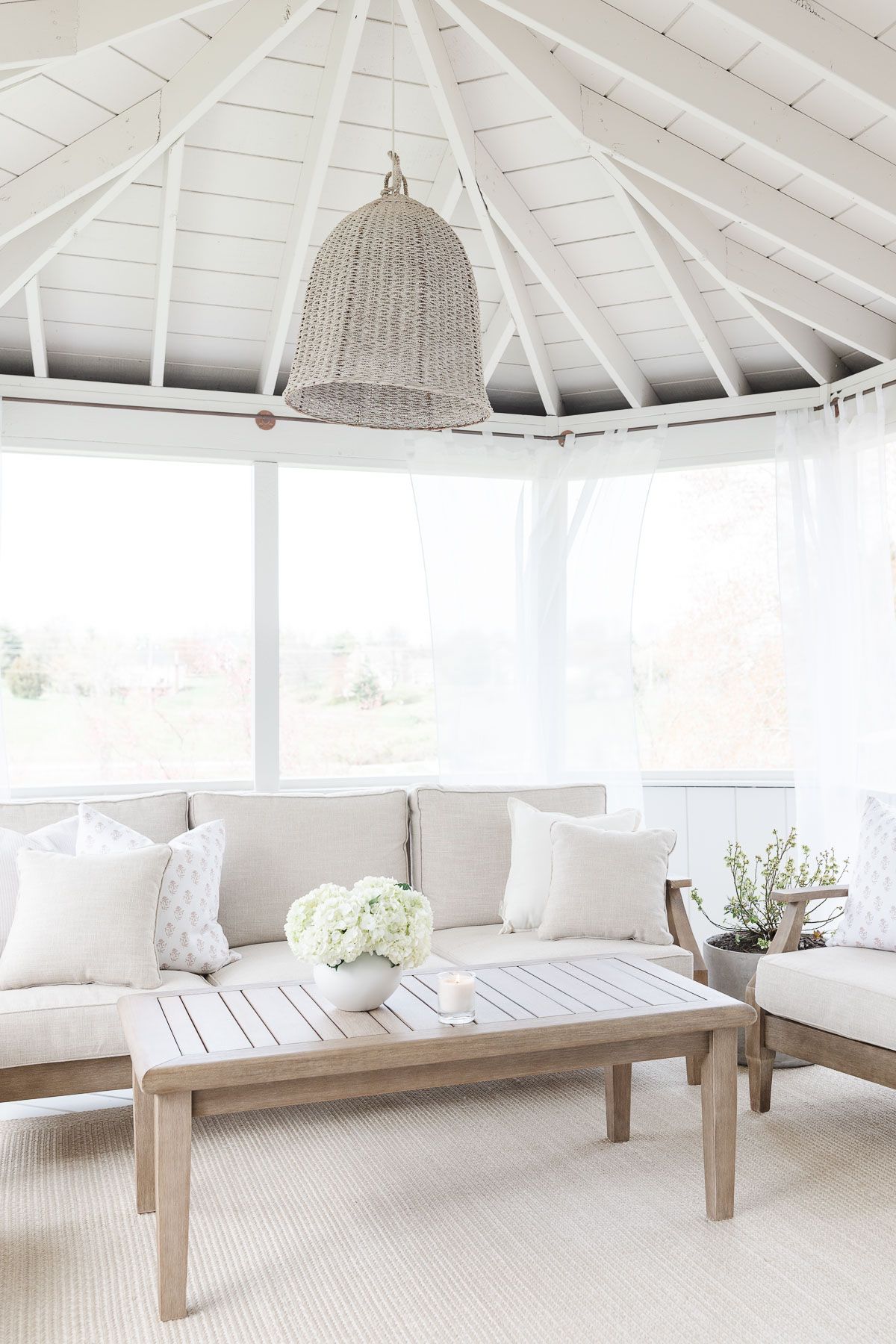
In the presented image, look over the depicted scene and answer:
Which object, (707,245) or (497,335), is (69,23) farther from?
(497,335)

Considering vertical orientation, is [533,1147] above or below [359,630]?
below

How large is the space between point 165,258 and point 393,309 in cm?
174

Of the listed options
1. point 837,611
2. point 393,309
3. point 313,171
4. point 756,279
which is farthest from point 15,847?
point 837,611

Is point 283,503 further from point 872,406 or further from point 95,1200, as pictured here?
point 95,1200

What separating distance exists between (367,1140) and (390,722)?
228 centimetres

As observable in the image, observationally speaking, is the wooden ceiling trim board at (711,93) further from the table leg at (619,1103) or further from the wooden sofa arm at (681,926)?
the table leg at (619,1103)

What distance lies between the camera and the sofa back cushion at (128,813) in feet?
11.5

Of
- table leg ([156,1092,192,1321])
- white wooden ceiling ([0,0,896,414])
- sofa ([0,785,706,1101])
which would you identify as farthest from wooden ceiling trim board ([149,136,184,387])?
table leg ([156,1092,192,1321])

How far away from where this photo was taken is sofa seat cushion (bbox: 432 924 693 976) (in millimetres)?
3404

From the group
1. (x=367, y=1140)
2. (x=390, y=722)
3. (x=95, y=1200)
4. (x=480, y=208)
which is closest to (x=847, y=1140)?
(x=367, y=1140)

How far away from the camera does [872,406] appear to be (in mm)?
4340

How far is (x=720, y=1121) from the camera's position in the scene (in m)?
2.58

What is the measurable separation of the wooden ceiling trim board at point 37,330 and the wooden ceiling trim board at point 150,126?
20.2 inches

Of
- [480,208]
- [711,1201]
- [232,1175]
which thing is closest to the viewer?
[711,1201]
